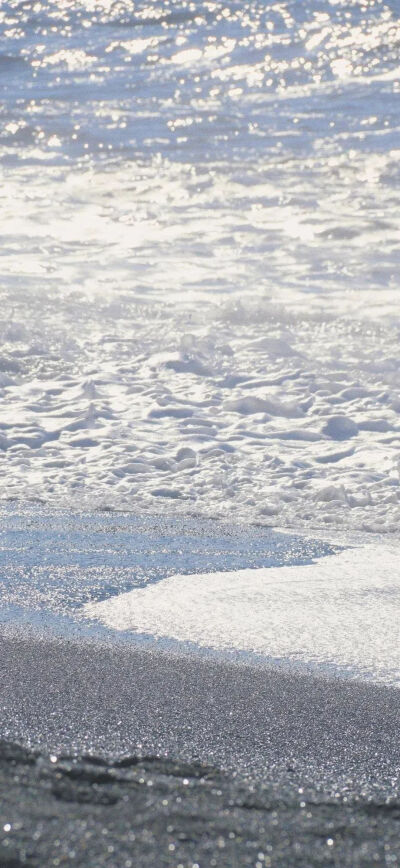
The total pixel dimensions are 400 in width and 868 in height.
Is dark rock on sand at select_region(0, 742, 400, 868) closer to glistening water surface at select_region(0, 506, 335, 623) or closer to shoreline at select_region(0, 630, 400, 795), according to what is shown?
shoreline at select_region(0, 630, 400, 795)

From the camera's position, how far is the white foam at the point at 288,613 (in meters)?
2.82

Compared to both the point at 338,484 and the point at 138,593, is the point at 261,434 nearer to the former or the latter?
the point at 338,484

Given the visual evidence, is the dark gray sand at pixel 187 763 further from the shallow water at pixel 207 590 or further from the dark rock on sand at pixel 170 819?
the shallow water at pixel 207 590

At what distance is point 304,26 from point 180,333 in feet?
36.8

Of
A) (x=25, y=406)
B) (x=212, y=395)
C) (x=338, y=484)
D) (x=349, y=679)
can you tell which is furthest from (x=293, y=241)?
(x=349, y=679)

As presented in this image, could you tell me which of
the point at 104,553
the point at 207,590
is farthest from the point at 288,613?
the point at 104,553

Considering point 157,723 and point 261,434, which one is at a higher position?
point 157,723

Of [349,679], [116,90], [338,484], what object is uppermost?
[116,90]

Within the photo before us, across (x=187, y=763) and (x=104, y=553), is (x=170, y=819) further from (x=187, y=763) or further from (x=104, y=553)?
(x=104, y=553)

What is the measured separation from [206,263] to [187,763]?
750cm

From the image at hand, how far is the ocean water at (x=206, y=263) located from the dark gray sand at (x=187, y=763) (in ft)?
6.26

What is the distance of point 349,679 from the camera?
262 cm

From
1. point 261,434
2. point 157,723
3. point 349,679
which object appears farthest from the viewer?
point 261,434

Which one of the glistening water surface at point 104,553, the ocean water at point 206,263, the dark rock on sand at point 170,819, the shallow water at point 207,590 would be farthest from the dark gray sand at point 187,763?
the ocean water at point 206,263
